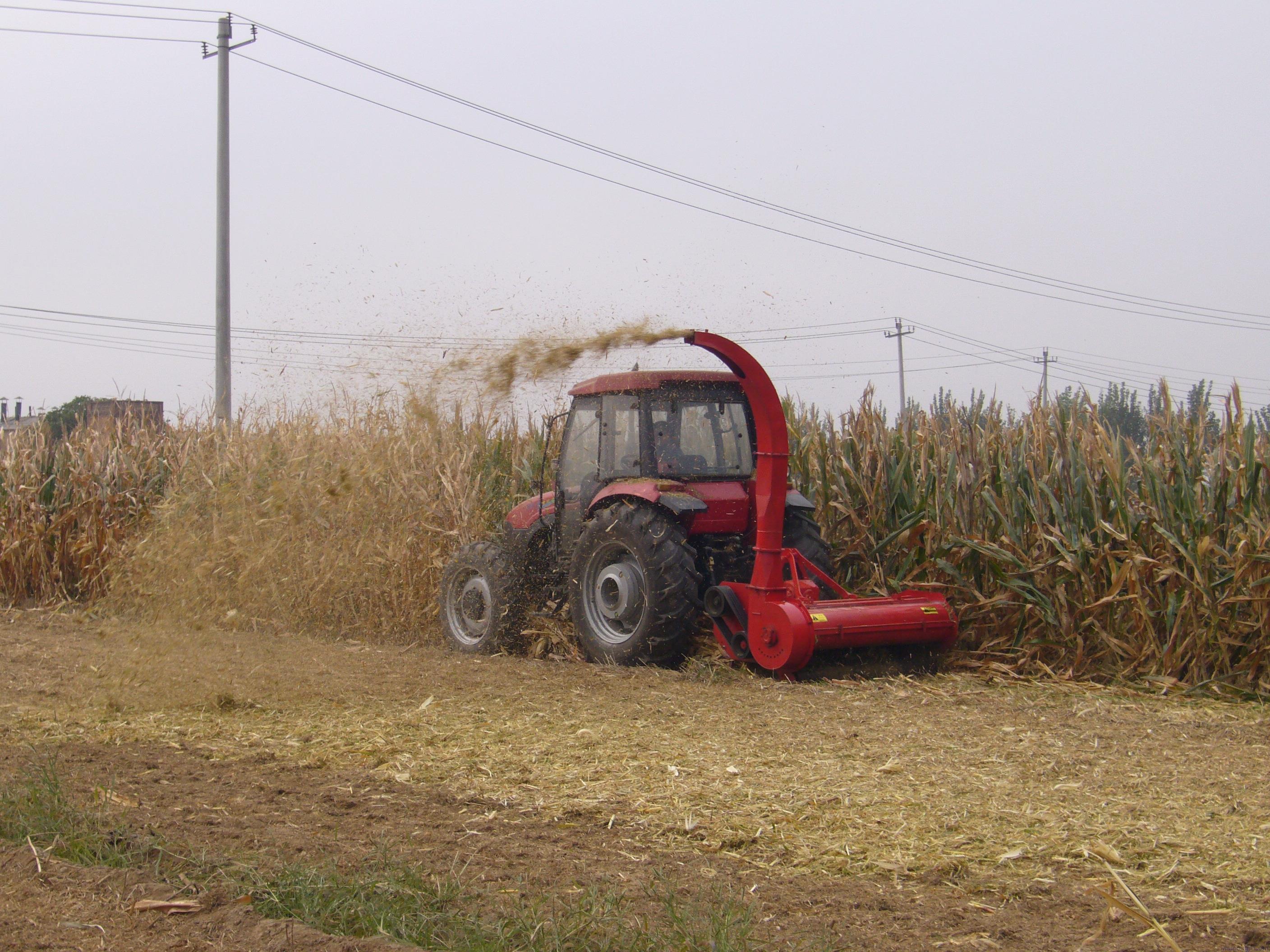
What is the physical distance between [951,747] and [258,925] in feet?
10.5

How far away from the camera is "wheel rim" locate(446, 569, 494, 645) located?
28.3ft

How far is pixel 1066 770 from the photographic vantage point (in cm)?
466

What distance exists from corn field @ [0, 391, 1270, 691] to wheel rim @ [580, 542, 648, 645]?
182cm

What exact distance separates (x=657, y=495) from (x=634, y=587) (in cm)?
65

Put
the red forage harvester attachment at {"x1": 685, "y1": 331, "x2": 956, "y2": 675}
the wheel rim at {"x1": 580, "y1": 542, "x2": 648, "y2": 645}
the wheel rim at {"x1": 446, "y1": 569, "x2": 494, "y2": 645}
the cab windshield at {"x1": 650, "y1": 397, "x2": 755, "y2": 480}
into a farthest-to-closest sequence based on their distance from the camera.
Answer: the wheel rim at {"x1": 446, "y1": 569, "x2": 494, "y2": 645}, the cab windshield at {"x1": 650, "y1": 397, "x2": 755, "y2": 480}, the wheel rim at {"x1": 580, "y1": 542, "x2": 648, "y2": 645}, the red forage harvester attachment at {"x1": 685, "y1": 331, "x2": 956, "y2": 675}

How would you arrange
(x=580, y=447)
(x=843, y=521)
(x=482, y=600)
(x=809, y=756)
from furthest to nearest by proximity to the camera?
(x=482, y=600) < (x=843, y=521) < (x=580, y=447) < (x=809, y=756)

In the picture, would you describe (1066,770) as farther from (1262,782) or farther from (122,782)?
(122,782)

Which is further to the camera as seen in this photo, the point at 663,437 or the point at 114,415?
the point at 114,415

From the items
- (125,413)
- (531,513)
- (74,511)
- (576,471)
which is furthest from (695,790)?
(125,413)

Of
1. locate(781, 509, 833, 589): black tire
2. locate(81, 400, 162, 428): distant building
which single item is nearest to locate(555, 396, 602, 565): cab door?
locate(781, 509, 833, 589): black tire

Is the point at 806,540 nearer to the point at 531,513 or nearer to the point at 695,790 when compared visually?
the point at 531,513

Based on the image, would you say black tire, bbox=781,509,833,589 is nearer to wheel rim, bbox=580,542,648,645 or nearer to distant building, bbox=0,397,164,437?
wheel rim, bbox=580,542,648,645

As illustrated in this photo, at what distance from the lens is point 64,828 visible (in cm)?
364

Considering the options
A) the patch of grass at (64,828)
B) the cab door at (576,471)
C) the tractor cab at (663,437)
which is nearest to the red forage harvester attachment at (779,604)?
the tractor cab at (663,437)
